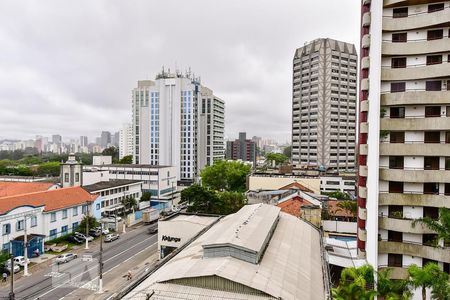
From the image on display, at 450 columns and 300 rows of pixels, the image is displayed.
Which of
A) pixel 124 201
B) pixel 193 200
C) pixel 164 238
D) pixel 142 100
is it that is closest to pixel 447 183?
pixel 164 238

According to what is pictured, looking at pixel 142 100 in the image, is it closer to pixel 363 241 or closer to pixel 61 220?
pixel 61 220

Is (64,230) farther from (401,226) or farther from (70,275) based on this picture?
(401,226)

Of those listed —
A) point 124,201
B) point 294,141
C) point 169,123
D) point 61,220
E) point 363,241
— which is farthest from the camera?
point 294,141

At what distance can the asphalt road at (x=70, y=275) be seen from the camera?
114ft

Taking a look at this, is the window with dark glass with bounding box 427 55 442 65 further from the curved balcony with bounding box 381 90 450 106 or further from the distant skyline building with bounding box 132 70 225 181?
the distant skyline building with bounding box 132 70 225 181

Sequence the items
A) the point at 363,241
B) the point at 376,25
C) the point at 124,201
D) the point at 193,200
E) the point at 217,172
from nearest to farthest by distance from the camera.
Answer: the point at 376,25
the point at 363,241
the point at 193,200
the point at 124,201
the point at 217,172

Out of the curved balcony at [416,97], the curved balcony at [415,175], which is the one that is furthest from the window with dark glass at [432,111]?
the curved balcony at [415,175]

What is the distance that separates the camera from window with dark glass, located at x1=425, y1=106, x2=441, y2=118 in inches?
1254

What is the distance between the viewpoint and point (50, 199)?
54062mm

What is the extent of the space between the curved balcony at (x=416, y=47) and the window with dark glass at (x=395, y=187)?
13203mm

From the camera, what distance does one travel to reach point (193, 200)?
67.9 meters

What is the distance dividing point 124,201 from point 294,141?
3176 inches

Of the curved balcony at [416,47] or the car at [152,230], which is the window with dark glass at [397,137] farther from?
the car at [152,230]

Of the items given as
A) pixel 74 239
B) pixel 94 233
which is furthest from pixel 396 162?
pixel 94 233
